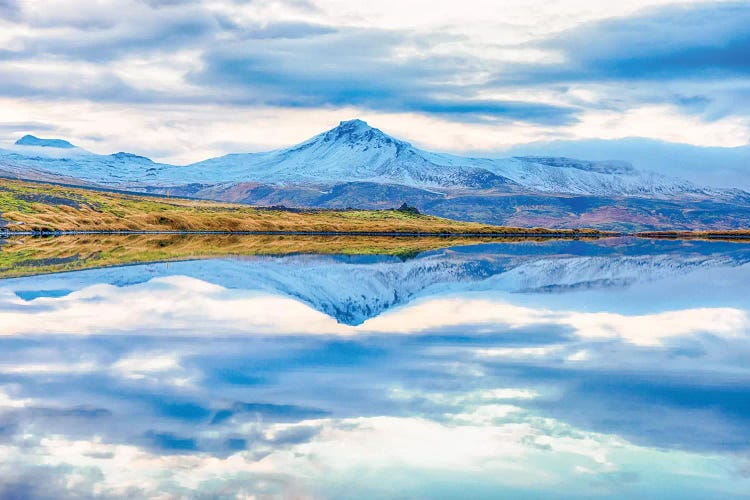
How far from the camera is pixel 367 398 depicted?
15.2m

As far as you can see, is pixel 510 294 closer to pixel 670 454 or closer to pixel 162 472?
pixel 670 454

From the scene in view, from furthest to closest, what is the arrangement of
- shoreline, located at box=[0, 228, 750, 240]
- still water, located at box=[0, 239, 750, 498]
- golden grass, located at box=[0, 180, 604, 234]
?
golden grass, located at box=[0, 180, 604, 234] < shoreline, located at box=[0, 228, 750, 240] < still water, located at box=[0, 239, 750, 498]

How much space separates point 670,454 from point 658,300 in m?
23.6

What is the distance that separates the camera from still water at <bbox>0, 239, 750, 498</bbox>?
36.3ft

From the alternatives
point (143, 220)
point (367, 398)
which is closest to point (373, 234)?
point (143, 220)

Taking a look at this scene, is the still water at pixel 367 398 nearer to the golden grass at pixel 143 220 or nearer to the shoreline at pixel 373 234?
the shoreline at pixel 373 234

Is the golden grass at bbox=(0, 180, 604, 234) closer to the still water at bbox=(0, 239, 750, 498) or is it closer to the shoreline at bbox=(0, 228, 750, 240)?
the shoreline at bbox=(0, 228, 750, 240)

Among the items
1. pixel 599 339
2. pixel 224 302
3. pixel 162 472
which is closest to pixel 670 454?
pixel 162 472

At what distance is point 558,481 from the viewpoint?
36.2 ft

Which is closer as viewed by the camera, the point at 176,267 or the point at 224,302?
the point at 224,302

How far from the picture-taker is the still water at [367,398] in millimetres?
11062

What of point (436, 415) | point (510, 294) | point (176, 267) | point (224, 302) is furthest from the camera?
point (176, 267)

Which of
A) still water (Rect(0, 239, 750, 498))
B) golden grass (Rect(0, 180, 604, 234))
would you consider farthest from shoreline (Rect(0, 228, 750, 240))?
still water (Rect(0, 239, 750, 498))

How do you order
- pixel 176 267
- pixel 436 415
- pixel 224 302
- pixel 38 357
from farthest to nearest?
pixel 176 267 < pixel 224 302 < pixel 38 357 < pixel 436 415
